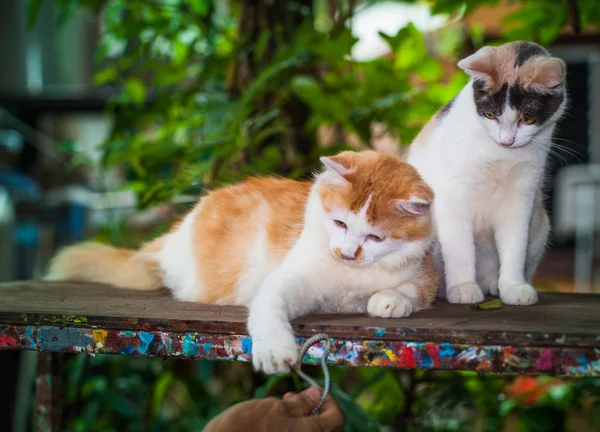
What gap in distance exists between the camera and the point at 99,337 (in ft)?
3.67

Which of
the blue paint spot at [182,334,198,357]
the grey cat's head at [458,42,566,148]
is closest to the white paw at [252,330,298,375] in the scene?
the blue paint spot at [182,334,198,357]

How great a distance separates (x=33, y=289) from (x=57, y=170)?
2874 mm

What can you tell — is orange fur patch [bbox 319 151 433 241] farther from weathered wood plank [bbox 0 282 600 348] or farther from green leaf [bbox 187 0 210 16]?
green leaf [bbox 187 0 210 16]

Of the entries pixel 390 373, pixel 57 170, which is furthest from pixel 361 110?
pixel 57 170

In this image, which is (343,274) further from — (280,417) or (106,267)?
(106,267)

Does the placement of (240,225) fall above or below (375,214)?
above

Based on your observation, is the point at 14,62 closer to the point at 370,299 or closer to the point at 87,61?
the point at 87,61

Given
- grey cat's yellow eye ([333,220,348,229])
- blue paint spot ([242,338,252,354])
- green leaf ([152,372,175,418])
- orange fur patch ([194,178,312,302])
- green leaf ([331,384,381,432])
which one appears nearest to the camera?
blue paint spot ([242,338,252,354])

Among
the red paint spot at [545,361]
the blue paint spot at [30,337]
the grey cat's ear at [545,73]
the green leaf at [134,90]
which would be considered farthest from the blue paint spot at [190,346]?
the green leaf at [134,90]

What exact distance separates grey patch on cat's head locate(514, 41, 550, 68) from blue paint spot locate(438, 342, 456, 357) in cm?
57

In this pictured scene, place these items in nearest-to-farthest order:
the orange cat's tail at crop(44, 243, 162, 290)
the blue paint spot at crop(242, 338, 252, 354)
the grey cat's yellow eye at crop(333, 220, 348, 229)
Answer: the blue paint spot at crop(242, 338, 252, 354) < the grey cat's yellow eye at crop(333, 220, 348, 229) < the orange cat's tail at crop(44, 243, 162, 290)

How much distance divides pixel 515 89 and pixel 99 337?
0.85 m

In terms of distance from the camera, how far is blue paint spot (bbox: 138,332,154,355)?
1098 mm

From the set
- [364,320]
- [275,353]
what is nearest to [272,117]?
[364,320]
